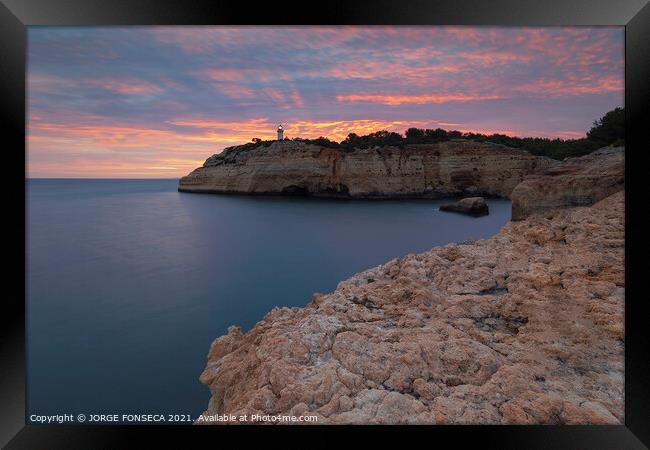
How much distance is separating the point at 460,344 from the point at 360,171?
13499mm

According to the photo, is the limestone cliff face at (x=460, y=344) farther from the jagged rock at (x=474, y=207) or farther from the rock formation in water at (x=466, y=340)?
the jagged rock at (x=474, y=207)

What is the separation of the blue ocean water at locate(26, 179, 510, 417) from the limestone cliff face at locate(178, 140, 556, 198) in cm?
715

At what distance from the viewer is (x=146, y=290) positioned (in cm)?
378

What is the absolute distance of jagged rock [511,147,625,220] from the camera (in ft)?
8.17

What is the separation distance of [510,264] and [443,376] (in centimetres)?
106

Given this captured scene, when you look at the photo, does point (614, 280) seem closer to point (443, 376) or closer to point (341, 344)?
point (443, 376)

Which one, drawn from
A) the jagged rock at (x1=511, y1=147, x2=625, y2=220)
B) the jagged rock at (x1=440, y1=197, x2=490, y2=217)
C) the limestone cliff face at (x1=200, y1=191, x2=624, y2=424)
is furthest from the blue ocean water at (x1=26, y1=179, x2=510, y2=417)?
the jagged rock at (x1=511, y1=147, x2=625, y2=220)

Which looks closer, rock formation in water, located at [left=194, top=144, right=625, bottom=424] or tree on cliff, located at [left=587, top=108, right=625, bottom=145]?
rock formation in water, located at [left=194, top=144, right=625, bottom=424]

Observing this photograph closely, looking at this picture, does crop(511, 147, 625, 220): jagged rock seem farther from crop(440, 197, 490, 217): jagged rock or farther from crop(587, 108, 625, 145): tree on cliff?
crop(440, 197, 490, 217): jagged rock

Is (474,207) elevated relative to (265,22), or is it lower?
lower

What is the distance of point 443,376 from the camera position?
1602 mm

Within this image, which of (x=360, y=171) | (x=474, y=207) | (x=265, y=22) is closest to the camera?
(x=265, y=22)

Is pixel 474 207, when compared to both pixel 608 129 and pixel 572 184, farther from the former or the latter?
pixel 572 184

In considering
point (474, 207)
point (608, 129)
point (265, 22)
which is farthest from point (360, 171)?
point (265, 22)
